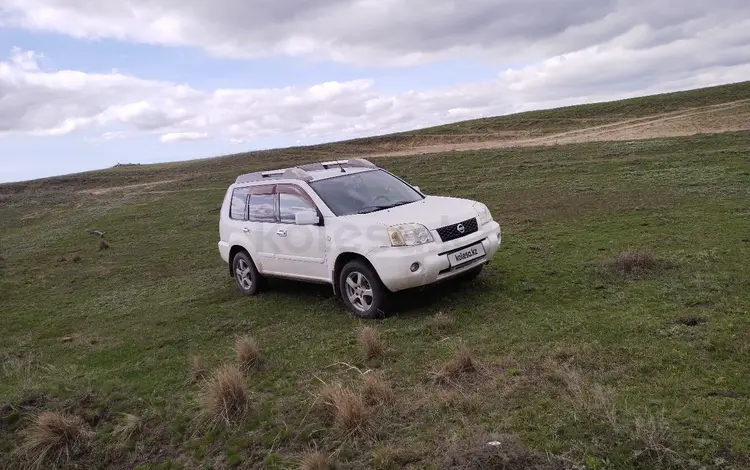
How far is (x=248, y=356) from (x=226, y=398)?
94 cm

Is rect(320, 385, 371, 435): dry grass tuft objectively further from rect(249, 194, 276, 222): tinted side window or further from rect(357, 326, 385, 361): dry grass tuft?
rect(249, 194, 276, 222): tinted side window

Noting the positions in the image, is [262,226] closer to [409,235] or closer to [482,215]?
[409,235]

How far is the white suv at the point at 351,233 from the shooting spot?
650cm

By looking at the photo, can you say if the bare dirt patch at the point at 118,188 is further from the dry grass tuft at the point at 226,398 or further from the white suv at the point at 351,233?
the dry grass tuft at the point at 226,398

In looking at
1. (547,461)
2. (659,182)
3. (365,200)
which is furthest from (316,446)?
(659,182)

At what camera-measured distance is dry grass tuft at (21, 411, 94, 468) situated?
4.80 metres

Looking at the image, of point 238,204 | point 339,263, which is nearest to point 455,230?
point 339,263

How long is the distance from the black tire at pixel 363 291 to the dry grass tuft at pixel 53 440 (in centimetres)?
296

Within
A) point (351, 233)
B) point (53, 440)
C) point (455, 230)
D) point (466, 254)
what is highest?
point (351, 233)

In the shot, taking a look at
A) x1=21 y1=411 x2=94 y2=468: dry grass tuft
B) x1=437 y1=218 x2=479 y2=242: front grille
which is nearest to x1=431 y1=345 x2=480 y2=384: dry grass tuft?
x1=437 y1=218 x2=479 y2=242: front grille

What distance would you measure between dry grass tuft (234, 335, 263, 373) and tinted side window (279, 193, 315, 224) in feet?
7.21

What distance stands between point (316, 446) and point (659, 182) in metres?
12.2

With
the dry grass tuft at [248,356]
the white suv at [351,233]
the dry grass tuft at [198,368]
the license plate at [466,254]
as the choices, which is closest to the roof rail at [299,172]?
the white suv at [351,233]

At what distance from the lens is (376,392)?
4.53m
